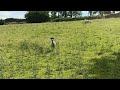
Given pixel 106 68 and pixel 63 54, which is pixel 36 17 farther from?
pixel 106 68

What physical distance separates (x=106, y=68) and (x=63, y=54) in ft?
13.2

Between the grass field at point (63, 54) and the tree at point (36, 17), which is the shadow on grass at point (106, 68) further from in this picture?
the tree at point (36, 17)

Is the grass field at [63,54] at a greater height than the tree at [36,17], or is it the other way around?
the tree at [36,17]

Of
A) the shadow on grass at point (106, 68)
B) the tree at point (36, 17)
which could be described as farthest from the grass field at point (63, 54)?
the tree at point (36, 17)

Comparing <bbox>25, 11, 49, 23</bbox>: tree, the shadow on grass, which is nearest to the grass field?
the shadow on grass

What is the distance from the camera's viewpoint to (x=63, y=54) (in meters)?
16.2

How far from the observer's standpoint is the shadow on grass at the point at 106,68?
11720 mm

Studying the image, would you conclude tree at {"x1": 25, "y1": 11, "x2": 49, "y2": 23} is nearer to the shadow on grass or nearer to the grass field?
the grass field

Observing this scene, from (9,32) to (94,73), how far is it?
1419cm
